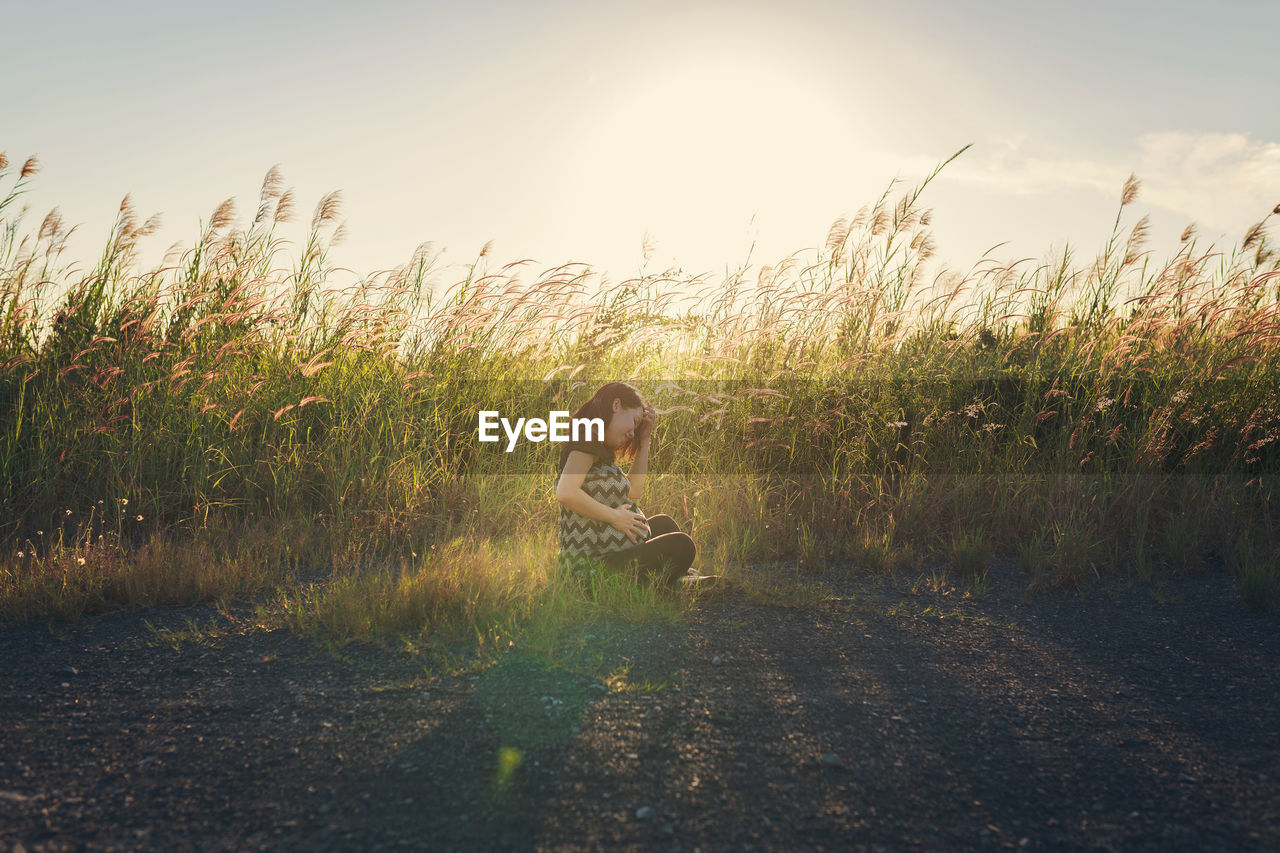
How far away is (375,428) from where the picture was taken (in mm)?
5316

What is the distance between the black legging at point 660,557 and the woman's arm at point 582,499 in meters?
0.14

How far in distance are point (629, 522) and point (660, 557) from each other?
10.6 inches

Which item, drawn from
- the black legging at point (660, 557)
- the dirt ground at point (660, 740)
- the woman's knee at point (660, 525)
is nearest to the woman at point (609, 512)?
the black legging at point (660, 557)

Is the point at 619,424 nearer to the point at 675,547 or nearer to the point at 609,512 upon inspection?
the point at 609,512

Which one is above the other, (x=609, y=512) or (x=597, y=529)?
(x=609, y=512)

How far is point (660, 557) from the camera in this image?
12.7ft

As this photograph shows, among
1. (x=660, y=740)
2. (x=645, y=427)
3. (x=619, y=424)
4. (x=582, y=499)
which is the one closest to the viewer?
(x=660, y=740)

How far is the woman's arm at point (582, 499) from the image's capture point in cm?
373

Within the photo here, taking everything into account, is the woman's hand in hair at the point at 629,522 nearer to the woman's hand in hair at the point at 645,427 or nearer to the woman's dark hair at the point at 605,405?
the woman's dark hair at the point at 605,405

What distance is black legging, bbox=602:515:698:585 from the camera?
12.6 feet

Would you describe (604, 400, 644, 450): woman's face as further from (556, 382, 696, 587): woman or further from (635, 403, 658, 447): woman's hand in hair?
(635, 403, 658, 447): woman's hand in hair

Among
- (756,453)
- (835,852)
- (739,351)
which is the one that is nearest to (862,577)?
(756,453)

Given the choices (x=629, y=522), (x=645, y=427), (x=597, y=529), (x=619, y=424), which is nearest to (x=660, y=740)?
(x=629, y=522)

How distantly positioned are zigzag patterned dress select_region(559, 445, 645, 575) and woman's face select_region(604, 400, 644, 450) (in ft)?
0.44
